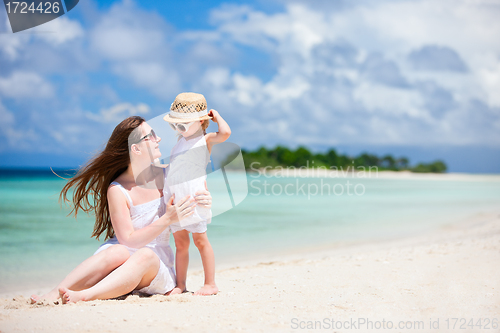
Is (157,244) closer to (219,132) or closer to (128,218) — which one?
(128,218)

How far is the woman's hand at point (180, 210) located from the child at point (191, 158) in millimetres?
64

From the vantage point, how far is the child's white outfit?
114 inches

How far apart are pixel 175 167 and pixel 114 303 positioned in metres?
1.08

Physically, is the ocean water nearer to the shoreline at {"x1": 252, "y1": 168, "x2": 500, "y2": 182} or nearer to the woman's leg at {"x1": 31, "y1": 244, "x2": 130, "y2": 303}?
the woman's leg at {"x1": 31, "y1": 244, "x2": 130, "y2": 303}

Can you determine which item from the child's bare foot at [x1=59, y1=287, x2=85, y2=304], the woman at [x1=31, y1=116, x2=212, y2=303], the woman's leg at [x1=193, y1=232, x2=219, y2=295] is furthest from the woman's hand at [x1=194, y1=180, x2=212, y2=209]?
the child's bare foot at [x1=59, y1=287, x2=85, y2=304]

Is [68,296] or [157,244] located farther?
[157,244]

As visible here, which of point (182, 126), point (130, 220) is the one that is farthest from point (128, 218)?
point (182, 126)

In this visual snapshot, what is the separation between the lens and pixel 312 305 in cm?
289

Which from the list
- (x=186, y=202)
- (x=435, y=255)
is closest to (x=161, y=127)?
(x=186, y=202)

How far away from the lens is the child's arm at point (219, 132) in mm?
2988

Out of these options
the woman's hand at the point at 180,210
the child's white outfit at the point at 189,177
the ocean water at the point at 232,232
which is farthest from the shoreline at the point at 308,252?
the woman's hand at the point at 180,210

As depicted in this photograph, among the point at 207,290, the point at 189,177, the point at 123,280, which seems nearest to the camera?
the point at 123,280

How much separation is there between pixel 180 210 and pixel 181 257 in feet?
1.78

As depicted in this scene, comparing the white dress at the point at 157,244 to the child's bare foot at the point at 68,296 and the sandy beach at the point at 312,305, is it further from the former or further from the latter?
the child's bare foot at the point at 68,296
